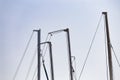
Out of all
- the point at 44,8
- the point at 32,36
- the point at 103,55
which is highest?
the point at 44,8

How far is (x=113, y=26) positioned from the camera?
11.4 ft

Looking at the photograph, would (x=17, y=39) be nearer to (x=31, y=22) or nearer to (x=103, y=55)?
(x=31, y=22)

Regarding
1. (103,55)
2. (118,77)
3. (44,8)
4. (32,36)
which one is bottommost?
(118,77)

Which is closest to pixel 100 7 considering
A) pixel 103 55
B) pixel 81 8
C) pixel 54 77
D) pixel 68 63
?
pixel 81 8

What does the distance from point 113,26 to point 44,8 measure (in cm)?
90

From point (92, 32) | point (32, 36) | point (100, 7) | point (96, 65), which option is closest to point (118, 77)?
point (96, 65)

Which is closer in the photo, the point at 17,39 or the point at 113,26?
the point at 17,39

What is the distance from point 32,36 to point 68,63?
509mm

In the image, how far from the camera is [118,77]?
3.33m

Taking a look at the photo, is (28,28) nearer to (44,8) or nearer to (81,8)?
(44,8)

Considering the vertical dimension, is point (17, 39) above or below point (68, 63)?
above

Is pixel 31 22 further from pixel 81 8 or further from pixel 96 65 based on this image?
pixel 96 65

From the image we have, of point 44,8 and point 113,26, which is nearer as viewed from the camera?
point 44,8

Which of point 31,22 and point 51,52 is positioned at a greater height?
point 31,22
